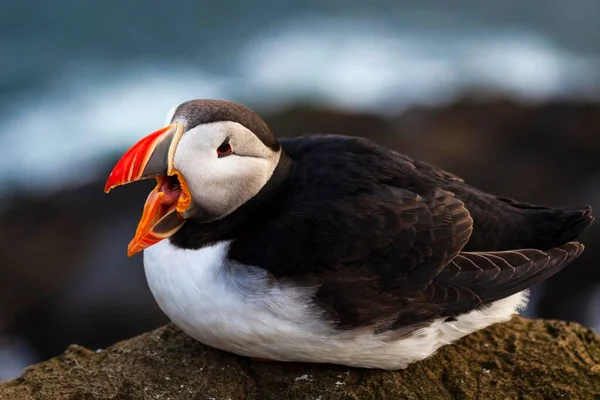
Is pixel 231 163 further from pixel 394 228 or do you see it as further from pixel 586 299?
pixel 586 299

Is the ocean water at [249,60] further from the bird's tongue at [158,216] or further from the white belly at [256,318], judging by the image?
the bird's tongue at [158,216]

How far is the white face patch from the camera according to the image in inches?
133

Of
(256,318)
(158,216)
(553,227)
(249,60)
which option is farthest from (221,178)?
(249,60)

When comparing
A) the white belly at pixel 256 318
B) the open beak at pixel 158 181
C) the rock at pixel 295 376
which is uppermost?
the open beak at pixel 158 181

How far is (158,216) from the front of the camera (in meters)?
3.59

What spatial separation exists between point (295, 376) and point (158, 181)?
1.23 meters

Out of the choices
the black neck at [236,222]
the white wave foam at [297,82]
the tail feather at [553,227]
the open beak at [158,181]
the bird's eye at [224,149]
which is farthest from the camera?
the white wave foam at [297,82]

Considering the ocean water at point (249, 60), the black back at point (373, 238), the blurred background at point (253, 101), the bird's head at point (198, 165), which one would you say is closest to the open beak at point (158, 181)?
the bird's head at point (198, 165)

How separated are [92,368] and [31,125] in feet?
29.4

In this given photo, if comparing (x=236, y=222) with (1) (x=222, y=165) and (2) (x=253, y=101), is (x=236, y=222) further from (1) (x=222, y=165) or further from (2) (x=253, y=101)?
(2) (x=253, y=101)

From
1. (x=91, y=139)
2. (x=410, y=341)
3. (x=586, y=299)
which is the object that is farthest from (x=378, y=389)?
(x=91, y=139)

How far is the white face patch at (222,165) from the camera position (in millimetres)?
3381

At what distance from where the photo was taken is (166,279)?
3.77 meters

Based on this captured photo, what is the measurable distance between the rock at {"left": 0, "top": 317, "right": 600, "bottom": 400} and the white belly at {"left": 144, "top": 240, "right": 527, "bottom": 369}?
131 mm
